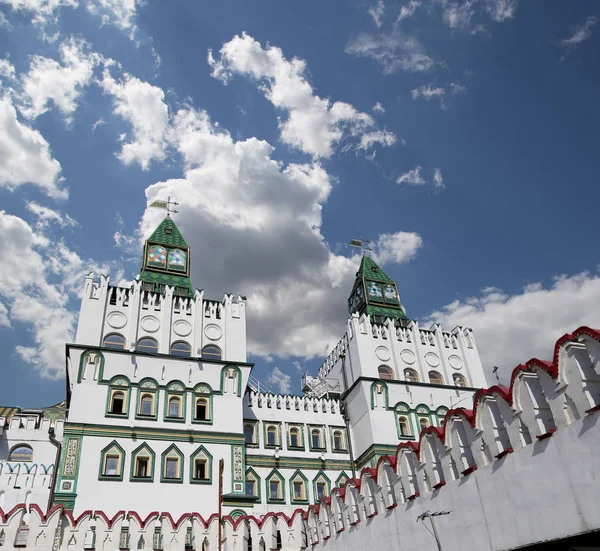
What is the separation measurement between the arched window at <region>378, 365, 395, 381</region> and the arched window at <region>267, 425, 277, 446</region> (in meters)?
7.24

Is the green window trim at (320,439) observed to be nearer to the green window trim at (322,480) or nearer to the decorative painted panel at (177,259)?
the green window trim at (322,480)

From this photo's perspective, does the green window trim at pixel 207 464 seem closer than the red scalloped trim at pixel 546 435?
No

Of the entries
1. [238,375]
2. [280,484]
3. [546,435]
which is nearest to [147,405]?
[238,375]

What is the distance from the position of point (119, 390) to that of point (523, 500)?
2063cm

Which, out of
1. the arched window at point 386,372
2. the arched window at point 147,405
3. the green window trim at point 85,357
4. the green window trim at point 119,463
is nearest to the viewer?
the green window trim at point 119,463

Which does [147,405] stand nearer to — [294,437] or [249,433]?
[249,433]

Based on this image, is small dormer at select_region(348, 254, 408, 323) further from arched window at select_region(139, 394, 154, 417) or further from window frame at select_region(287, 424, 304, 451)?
arched window at select_region(139, 394, 154, 417)

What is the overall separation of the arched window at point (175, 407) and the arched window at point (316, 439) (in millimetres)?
8562

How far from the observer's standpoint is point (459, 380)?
113ft

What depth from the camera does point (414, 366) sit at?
34156 mm

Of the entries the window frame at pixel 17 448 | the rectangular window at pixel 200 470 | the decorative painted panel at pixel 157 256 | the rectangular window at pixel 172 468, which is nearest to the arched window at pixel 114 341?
the rectangular window at pixel 172 468

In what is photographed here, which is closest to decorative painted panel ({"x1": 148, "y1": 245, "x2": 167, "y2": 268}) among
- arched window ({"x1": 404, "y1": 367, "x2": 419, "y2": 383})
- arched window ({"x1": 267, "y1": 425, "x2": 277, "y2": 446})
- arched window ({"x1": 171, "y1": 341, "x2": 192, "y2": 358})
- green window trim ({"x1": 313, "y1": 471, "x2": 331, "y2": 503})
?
arched window ({"x1": 171, "y1": 341, "x2": 192, "y2": 358})

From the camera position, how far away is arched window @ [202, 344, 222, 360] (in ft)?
98.0

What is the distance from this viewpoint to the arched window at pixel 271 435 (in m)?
31.0
